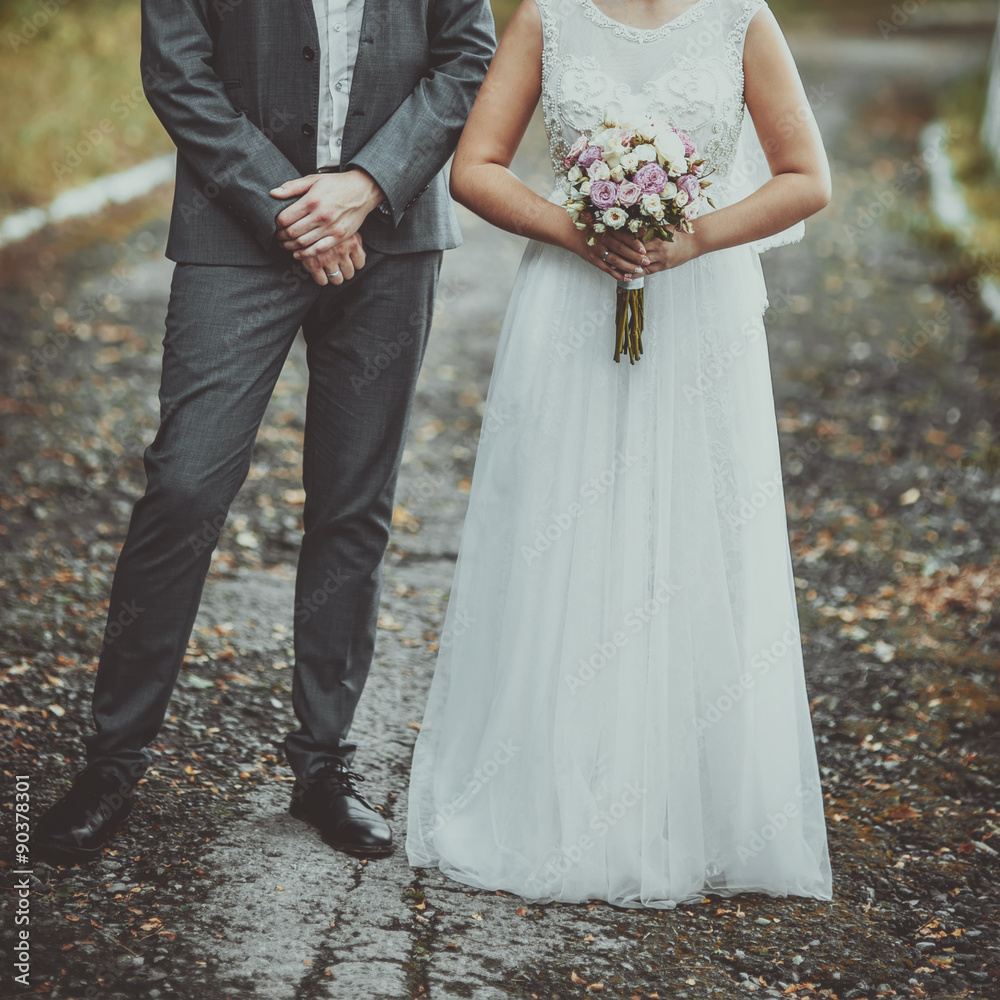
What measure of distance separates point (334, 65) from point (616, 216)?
80cm

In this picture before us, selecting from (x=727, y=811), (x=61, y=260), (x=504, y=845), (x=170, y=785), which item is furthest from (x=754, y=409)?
(x=61, y=260)

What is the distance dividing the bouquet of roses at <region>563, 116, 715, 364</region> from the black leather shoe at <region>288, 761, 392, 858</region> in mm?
1455

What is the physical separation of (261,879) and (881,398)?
538 cm

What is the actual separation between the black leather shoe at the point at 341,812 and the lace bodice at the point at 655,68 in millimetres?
1666

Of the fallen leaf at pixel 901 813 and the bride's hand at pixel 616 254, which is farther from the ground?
the bride's hand at pixel 616 254

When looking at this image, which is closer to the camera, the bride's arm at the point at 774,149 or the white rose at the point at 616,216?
the white rose at the point at 616,216

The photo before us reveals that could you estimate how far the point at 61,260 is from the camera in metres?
8.68

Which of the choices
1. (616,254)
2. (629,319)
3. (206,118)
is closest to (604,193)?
(616,254)

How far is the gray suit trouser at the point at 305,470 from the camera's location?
2.81 meters

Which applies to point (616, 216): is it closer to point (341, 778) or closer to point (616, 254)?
point (616, 254)

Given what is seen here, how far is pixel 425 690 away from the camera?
4.02 meters

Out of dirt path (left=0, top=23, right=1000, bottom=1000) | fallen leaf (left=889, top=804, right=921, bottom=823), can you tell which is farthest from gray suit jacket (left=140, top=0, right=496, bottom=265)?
fallen leaf (left=889, top=804, right=921, bottom=823)

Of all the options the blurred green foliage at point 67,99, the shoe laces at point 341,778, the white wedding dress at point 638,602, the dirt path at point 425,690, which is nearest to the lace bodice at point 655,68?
the white wedding dress at point 638,602

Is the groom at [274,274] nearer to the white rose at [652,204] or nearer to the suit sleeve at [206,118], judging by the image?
the suit sleeve at [206,118]
